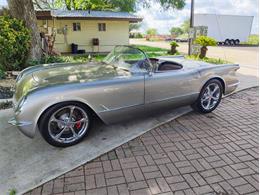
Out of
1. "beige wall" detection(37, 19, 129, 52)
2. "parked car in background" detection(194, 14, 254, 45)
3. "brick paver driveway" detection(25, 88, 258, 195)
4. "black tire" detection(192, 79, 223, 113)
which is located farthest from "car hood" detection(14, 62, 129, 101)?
"parked car in background" detection(194, 14, 254, 45)

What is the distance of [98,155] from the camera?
2928 mm

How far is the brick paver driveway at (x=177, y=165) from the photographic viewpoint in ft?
7.77

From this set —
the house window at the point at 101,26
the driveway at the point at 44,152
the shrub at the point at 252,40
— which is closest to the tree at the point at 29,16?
the driveway at the point at 44,152

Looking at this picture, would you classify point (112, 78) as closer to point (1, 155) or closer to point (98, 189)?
point (98, 189)

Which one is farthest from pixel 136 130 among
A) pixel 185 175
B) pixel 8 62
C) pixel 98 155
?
pixel 8 62

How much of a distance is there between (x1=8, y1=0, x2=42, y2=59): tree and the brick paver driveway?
509 cm

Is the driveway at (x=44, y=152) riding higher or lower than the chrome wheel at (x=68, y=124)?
lower

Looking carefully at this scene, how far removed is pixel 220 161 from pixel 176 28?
6536 cm

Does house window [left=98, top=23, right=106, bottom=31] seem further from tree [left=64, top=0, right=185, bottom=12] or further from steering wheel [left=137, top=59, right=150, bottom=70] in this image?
steering wheel [left=137, top=59, right=150, bottom=70]

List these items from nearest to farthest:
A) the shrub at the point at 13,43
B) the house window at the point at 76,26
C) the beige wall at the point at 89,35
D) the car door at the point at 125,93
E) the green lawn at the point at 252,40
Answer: the car door at the point at 125,93
the shrub at the point at 13,43
the beige wall at the point at 89,35
the house window at the point at 76,26
the green lawn at the point at 252,40

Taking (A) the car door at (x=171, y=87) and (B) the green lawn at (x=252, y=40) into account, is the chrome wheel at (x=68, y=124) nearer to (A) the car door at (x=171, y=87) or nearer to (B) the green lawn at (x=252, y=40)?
(A) the car door at (x=171, y=87)

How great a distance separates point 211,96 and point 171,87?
1128 millimetres

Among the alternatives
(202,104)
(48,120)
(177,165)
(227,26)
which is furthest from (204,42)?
(227,26)

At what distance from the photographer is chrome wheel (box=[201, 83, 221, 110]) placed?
430cm
